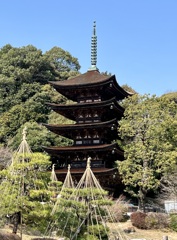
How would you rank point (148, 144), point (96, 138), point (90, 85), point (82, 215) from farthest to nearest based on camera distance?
point (90, 85), point (96, 138), point (148, 144), point (82, 215)

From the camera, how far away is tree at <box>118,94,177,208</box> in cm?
2353

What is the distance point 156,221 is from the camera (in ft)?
71.1

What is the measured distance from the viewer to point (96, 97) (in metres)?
29.8

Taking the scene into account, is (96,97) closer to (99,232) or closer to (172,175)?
(172,175)

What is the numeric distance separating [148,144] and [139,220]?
5444mm

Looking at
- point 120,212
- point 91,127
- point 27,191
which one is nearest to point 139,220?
point 120,212

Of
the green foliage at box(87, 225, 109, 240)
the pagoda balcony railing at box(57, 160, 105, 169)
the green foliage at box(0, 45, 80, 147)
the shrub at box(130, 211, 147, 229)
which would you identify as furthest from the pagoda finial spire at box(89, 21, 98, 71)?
the green foliage at box(87, 225, 109, 240)

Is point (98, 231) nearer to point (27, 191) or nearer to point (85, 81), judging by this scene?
point (27, 191)

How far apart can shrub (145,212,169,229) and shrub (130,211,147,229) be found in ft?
0.63

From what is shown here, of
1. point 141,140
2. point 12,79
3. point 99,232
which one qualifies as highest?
point 12,79

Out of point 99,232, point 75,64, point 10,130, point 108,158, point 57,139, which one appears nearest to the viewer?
point 99,232

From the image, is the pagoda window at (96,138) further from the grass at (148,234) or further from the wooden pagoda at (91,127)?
the grass at (148,234)

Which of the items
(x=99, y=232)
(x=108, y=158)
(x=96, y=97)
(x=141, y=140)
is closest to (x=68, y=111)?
(x=96, y=97)

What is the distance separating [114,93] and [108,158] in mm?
6426
